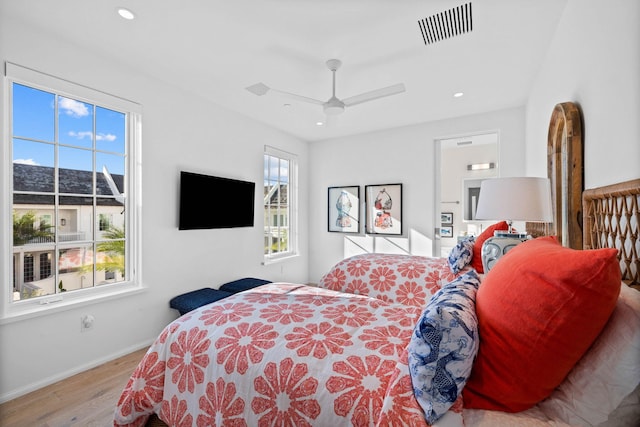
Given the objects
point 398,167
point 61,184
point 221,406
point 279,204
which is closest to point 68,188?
point 61,184

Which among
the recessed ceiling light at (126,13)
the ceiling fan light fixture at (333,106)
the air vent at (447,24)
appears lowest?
the ceiling fan light fixture at (333,106)

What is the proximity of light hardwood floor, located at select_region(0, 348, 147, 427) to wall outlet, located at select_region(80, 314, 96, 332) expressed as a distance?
13.5 inches

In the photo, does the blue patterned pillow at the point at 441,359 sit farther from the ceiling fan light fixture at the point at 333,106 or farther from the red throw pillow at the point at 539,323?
the ceiling fan light fixture at the point at 333,106

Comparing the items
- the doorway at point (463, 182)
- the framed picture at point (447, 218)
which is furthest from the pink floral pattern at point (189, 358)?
the framed picture at point (447, 218)

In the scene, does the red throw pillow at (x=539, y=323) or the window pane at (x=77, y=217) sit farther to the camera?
the window pane at (x=77, y=217)

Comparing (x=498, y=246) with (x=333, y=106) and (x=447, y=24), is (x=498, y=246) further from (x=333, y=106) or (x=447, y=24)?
(x=333, y=106)

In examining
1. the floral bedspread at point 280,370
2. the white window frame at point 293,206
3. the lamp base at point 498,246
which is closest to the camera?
the floral bedspread at point 280,370

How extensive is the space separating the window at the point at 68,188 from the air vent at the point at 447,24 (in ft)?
8.54

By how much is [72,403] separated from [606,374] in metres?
2.86

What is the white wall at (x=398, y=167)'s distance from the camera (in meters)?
3.62

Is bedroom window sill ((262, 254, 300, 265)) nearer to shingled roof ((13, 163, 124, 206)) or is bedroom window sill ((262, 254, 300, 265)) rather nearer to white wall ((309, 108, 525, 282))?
white wall ((309, 108, 525, 282))

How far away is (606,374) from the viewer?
73 cm

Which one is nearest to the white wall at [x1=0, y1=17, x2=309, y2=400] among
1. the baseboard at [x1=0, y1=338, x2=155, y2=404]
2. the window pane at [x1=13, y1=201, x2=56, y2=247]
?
the baseboard at [x1=0, y1=338, x2=155, y2=404]

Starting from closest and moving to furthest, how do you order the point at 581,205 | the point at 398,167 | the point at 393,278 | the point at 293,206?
the point at 581,205, the point at 393,278, the point at 398,167, the point at 293,206
